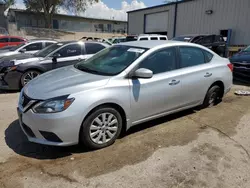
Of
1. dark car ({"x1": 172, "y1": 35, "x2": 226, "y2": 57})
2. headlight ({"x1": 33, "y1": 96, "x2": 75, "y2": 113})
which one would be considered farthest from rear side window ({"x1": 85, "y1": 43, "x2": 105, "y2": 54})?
dark car ({"x1": 172, "y1": 35, "x2": 226, "y2": 57})

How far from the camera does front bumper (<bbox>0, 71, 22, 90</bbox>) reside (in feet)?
20.2

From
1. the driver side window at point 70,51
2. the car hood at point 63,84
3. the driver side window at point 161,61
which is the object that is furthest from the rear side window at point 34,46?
the driver side window at point 161,61

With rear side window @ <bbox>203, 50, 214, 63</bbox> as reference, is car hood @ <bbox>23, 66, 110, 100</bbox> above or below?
below

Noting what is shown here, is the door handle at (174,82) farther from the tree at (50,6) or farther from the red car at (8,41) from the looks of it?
the tree at (50,6)

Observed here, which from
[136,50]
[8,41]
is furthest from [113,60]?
[8,41]

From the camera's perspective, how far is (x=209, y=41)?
13.2 meters

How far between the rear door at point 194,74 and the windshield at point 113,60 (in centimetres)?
94

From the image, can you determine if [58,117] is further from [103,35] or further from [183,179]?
[103,35]

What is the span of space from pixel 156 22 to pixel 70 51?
65.5ft

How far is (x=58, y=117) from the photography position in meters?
2.81

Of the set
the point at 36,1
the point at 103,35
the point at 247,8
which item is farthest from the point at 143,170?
the point at 103,35

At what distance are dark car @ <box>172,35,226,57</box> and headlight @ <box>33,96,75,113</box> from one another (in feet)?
36.3

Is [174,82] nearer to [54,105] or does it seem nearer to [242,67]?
[54,105]

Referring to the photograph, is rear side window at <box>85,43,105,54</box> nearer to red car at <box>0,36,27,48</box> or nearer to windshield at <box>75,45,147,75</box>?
windshield at <box>75,45,147,75</box>
